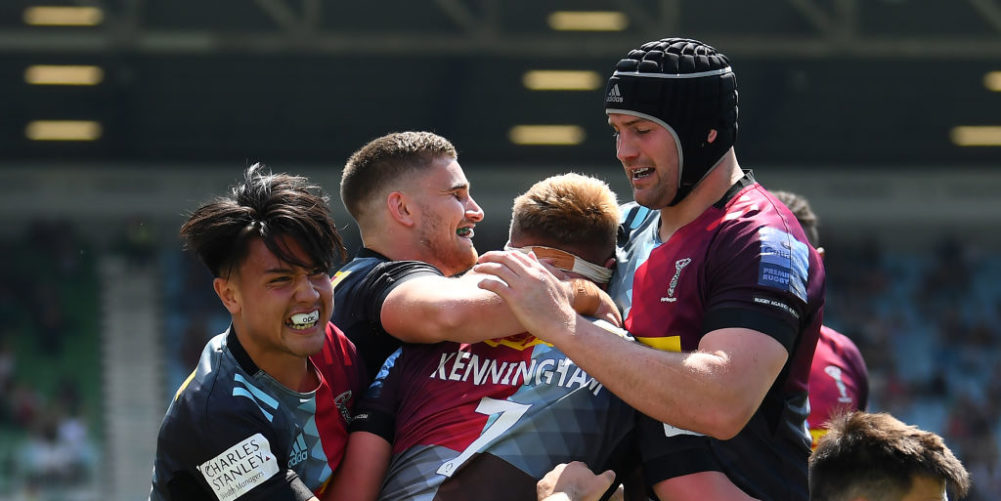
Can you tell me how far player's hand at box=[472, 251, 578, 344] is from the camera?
136 inches

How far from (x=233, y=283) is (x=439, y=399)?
2.33 ft

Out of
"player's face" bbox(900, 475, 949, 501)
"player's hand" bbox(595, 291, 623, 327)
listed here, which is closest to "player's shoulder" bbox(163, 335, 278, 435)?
"player's hand" bbox(595, 291, 623, 327)

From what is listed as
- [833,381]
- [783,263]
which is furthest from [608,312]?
[833,381]

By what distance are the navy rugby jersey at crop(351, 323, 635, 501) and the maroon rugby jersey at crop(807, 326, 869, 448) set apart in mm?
2249

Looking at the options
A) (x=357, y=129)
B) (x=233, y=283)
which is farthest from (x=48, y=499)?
(x=233, y=283)

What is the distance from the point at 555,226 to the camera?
151 inches

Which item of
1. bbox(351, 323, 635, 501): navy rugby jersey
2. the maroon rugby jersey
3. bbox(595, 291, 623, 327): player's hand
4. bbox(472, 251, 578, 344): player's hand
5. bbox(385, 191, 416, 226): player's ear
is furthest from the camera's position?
the maroon rugby jersey

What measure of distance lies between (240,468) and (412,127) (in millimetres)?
18014

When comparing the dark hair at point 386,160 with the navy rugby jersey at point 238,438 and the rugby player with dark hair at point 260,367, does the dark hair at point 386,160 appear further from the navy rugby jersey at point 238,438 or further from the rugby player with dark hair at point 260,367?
the navy rugby jersey at point 238,438

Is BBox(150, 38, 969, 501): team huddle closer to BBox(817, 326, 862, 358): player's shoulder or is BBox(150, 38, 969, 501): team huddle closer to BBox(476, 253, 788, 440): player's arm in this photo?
BBox(476, 253, 788, 440): player's arm

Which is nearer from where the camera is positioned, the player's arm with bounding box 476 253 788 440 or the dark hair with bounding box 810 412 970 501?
the player's arm with bounding box 476 253 788 440

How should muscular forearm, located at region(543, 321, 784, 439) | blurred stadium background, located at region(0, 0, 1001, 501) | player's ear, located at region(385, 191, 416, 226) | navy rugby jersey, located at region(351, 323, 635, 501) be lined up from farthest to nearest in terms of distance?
1. blurred stadium background, located at region(0, 0, 1001, 501)
2. player's ear, located at region(385, 191, 416, 226)
3. navy rugby jersey, located at region(351, 323, 635, 501)
4. muscular forearm, located at region(543, 321, 784, 439)

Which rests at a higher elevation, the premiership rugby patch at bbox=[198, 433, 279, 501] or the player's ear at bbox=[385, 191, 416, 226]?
the player's ear at bbox=[385, 191, 416, 226]

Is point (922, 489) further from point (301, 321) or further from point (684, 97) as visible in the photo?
point (301, 321)
